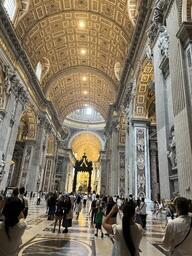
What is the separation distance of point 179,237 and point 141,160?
10.9 metres

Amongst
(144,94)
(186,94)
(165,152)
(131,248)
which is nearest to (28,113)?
(144,94)

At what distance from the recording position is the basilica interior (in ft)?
19.2

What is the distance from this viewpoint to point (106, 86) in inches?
962

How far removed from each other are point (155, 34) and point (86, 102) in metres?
22.4

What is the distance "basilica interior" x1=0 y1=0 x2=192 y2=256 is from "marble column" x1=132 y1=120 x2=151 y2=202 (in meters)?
0.06

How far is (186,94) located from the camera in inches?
219

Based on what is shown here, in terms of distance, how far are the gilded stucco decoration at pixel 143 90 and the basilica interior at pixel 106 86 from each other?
0.06m

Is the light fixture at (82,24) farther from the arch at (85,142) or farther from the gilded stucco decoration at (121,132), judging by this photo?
the arch at (85,142)

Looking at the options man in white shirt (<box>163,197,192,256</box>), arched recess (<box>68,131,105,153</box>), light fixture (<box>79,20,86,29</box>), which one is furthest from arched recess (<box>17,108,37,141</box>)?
man in white shirt (<box>163,197,192,256</box>)

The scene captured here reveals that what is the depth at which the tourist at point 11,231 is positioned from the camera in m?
1.63

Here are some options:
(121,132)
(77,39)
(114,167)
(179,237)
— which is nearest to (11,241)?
(179,237)

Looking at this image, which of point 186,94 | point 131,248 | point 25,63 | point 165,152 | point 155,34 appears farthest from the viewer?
point 25,63

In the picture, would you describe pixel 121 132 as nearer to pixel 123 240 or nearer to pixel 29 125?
pixel 29 125

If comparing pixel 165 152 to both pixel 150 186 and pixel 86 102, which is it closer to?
pixel 150 186
